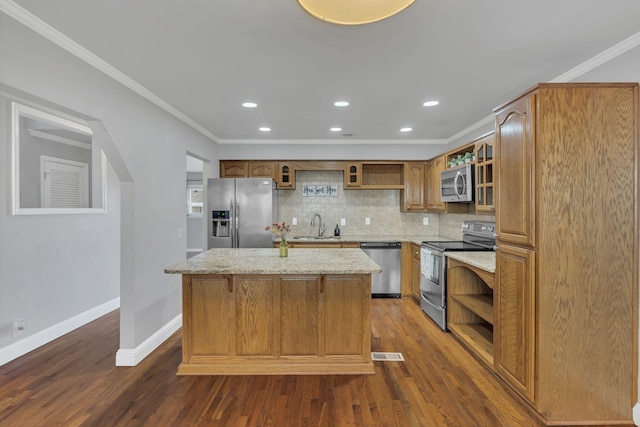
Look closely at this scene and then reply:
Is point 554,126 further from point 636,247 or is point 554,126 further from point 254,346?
point 254,346

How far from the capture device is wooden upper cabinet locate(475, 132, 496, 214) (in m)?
3.38

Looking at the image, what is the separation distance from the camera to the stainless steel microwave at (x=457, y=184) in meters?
3.80

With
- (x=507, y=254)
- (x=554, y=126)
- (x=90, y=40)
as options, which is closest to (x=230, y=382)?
(x=507, y=254)

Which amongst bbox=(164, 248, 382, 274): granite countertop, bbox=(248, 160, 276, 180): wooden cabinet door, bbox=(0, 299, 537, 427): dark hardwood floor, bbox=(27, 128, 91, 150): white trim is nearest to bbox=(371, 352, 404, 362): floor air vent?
bbox=(0, 299, 537, 427): dark hardwood floor

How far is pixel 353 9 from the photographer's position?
150cm

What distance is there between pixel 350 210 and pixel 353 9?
4.20 metres

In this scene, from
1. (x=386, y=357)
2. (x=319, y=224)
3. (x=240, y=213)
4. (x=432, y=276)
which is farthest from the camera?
(x=319, y=224)

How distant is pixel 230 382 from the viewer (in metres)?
2.60

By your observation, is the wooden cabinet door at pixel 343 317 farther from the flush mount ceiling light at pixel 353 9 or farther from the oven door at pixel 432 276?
the flush mount ceiling light at pixel 353 9

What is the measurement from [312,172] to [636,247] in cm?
418

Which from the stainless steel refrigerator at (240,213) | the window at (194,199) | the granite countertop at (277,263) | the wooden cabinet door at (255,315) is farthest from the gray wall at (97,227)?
the window at (194,199)

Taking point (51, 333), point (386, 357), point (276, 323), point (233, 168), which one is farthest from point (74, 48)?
point (386, 357)

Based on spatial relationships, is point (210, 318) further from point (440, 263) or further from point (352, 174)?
point (352, 174)

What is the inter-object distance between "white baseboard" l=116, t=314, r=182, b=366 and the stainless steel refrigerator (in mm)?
1359
